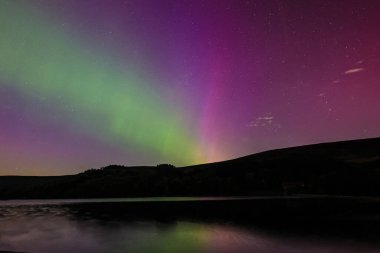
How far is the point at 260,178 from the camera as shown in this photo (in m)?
140

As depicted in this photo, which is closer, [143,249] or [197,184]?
[143,249]

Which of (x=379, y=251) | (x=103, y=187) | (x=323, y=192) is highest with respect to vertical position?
(x=103, y=187)

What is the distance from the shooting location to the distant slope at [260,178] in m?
120

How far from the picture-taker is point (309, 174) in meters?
135

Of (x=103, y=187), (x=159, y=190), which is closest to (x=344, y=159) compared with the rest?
(x=159, y=190)

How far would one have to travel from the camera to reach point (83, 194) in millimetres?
169875

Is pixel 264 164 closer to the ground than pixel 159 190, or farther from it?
farther from it

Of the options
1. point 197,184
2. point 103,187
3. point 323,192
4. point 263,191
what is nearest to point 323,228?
point 323,192

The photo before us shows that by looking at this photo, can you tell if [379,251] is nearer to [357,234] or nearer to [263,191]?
[357,234]

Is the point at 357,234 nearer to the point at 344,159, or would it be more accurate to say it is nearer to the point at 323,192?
the point at 323,192

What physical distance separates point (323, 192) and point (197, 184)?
5066 centimetres

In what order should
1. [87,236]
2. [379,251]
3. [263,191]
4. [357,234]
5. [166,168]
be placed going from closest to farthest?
[379,251], [357,234], [87,236], [263,191], [166,168]

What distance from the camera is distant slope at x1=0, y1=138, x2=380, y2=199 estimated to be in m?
120

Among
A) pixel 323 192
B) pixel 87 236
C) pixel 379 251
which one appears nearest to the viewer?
pixel 379 251
